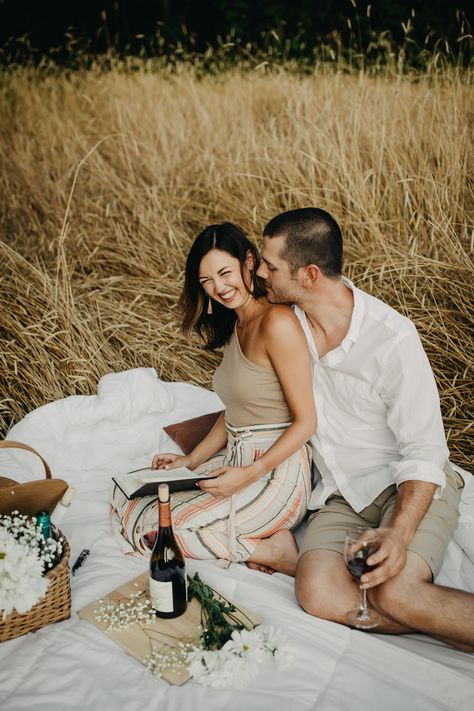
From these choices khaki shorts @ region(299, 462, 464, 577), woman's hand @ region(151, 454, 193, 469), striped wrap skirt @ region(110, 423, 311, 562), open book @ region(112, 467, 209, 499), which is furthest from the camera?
woman's hand @ region(151, 454, 193, 469)

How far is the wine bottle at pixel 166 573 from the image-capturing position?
6.13ft

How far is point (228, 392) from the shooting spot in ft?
8.17

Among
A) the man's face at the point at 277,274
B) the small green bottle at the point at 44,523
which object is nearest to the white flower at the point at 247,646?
the small green bottle at the point at 44,523

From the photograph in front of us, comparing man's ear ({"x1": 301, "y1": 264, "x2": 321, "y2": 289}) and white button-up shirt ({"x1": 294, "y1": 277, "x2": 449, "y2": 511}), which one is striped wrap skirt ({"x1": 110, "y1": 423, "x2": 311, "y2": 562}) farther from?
man's ear ({"x1": 301, "y1": 264, "x2": 321, "y2": 289})

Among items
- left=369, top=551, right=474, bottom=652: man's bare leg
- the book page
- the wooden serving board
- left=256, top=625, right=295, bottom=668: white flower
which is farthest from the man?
the book page

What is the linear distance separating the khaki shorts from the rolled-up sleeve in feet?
0.28

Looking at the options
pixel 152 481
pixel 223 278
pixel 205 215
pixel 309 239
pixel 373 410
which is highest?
pixel 309 239

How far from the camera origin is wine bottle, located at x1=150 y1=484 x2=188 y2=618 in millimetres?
1869

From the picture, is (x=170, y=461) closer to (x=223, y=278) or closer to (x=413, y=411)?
(x=223, y=278)

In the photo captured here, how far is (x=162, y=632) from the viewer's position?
1856 mm

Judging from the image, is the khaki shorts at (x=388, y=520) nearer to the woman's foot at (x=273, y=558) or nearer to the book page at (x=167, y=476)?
the woman's foot at (x=273, y=558)

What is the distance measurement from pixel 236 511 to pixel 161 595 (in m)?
0.51

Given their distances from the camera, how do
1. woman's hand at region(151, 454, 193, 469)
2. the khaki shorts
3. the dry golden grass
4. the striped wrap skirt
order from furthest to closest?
1. the dry golden grass
2. woman's hand at region(151, 454, 193, 469)
3. the striped wrap skirt
4. the khaki shorts

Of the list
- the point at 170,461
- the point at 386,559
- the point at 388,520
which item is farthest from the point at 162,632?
the point at 170,461
